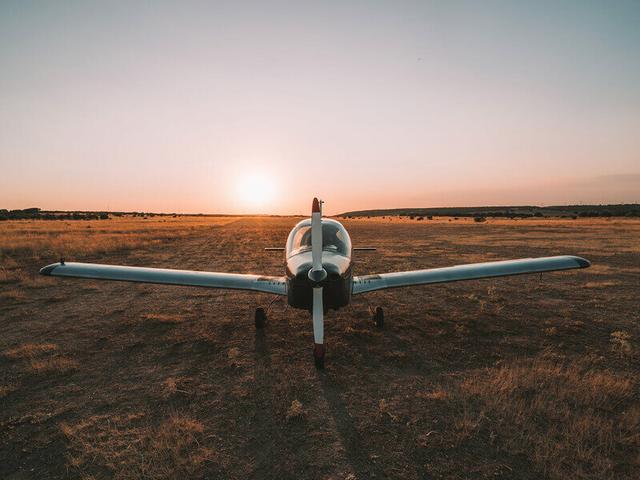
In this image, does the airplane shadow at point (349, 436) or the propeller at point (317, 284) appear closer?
the airplane shadow at point (349, 436)

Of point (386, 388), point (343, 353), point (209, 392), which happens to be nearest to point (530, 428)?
point (386, 388)

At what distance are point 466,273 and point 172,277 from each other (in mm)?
7326

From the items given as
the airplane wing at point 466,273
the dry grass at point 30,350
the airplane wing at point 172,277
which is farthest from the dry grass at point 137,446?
the airplane wing at point 466,273

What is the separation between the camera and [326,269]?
597cm

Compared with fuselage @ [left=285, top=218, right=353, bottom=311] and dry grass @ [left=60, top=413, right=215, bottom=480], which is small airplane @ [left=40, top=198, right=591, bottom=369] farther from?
dry grass @ [left=60, top=413, right=215, bottom=480]

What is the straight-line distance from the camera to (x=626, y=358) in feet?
19.9

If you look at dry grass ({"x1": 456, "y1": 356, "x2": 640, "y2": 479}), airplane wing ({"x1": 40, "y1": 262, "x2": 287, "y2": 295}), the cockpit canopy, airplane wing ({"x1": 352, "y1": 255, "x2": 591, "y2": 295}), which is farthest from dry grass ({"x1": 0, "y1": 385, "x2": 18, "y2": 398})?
dry grass ({"x1": 456, "y1": 356, "x2": 640, "y2": 479})

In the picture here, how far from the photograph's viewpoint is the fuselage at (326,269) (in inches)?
236

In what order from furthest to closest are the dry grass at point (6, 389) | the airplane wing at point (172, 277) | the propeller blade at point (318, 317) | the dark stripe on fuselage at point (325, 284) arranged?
1. the airplane wing at point (172, 277)
2. the dark stripe on fuselage at point (325, 284)
3. the propeller blade at point (318, 317)
4. the dry grass at point (6, 389)

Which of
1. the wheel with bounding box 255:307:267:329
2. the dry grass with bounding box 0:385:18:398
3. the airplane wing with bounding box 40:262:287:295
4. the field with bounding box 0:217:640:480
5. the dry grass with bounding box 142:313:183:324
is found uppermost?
the airplane wing with bounding box 40:262:287:295

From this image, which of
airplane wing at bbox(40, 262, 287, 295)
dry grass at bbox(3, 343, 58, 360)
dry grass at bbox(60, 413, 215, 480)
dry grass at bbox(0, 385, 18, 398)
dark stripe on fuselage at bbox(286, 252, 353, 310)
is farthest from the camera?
airplane wing at bbox(40, 262, 287, 295)

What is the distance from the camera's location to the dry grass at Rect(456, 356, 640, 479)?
3537mm

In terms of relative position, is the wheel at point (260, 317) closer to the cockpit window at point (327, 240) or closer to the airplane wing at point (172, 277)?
the airplane wing at point (172, 277)

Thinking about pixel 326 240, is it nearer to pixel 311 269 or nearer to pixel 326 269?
pixel 326 269
